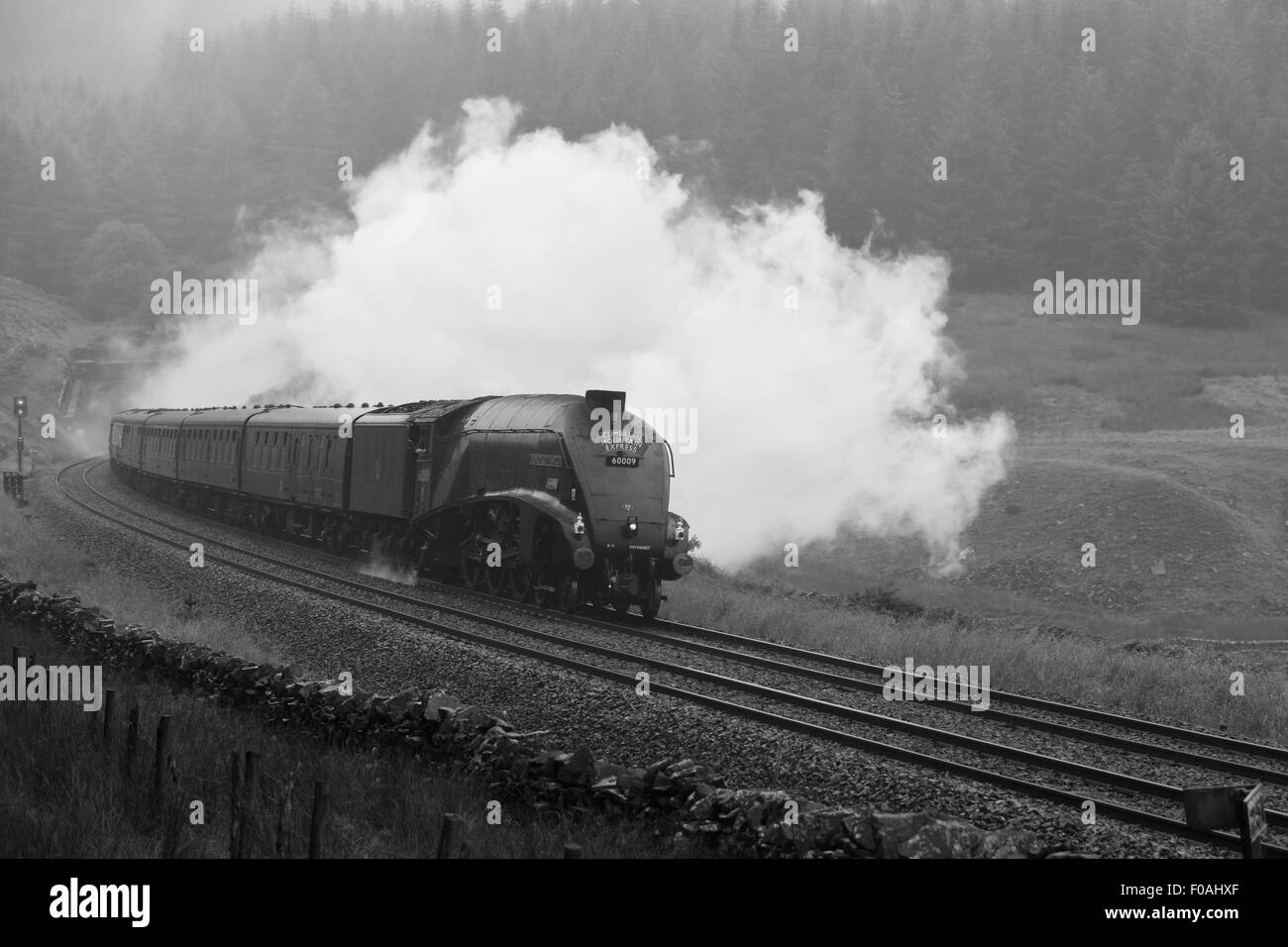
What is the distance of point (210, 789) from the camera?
31.1 ft

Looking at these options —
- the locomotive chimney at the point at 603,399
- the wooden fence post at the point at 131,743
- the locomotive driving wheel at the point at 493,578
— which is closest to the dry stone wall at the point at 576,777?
the wooden fence post at the point at 131,743

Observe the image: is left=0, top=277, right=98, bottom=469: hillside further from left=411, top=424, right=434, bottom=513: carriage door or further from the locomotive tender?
left=411, top=424, right=434, bottom=513: carriage door

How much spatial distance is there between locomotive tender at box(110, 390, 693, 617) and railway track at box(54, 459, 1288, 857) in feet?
2.79

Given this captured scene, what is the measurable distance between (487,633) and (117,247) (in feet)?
277

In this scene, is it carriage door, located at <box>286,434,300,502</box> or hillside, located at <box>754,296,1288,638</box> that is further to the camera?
carriage door, located at <box>286,434,300,502</box>

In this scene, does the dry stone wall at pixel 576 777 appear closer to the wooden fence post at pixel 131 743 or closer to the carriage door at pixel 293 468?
the wooden fence post at pixel 131 743

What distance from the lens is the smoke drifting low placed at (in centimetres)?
3331

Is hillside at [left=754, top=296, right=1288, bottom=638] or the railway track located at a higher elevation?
hillside at [left=754, top=296, right=1288, bottom=638]

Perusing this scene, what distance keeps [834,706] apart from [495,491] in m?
9.81

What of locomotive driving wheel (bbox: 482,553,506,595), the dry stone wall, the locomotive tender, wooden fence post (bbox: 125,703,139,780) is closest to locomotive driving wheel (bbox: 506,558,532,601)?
the locomotive tender

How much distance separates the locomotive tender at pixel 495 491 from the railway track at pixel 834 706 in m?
0.85

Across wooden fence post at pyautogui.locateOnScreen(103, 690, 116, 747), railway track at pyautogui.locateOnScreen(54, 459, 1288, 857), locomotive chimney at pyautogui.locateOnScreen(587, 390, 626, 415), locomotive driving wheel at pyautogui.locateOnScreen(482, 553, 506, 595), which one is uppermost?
locomotive chimney at pyautogui.locateOnScreen(587, 390, 626, 415)

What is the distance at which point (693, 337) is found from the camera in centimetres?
3431

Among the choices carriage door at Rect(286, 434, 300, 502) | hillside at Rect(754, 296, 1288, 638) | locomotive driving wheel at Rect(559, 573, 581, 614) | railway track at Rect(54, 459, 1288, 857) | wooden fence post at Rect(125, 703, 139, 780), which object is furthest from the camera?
carriage door at Rect(286, 434, 300, 502)
